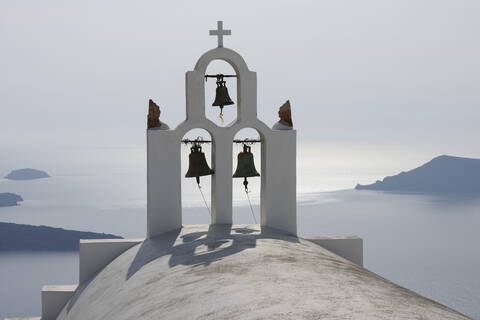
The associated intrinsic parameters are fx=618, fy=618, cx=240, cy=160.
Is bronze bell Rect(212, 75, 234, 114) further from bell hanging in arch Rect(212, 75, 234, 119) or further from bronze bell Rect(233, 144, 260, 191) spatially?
bronze bell Rect(233, 144, 260, 191)

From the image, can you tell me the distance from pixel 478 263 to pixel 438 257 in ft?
16.5

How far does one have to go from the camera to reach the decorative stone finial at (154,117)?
512 inches

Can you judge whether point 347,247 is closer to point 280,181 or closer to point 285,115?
point 280,181

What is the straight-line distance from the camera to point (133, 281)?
374 inches

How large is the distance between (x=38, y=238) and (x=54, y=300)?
70.3 metres

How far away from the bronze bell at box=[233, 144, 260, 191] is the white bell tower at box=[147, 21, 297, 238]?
0.83ft

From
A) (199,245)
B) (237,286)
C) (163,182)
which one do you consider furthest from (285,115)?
(237,286)

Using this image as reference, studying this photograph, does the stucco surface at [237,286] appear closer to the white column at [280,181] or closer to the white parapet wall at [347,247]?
the white column at [280,181]

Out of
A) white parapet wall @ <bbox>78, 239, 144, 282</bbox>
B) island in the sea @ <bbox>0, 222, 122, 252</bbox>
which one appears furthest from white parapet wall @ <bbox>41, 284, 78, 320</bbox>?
island in the sea @ <bbox>0, 222, 122, 252</bbox>

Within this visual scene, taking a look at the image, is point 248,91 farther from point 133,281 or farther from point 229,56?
point 133,281

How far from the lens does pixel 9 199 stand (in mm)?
116000

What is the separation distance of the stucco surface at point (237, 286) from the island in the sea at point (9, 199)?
109m

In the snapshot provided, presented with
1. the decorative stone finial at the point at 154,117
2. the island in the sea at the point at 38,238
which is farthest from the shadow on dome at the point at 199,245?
the island in the sea at the point at 38,238

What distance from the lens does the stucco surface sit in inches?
229
